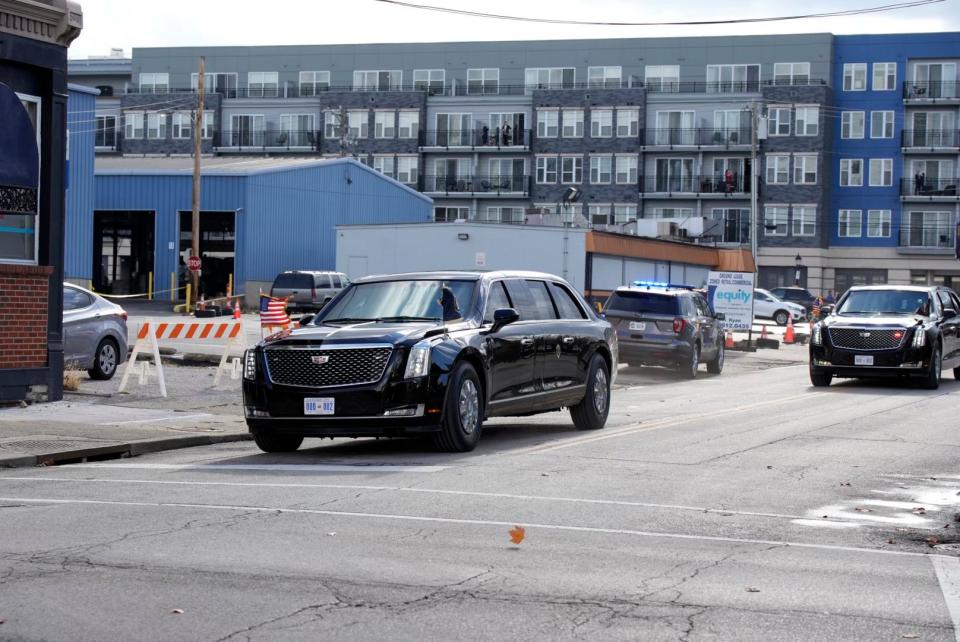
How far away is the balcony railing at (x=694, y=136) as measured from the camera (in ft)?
261

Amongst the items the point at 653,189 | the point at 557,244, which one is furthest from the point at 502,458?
the point at 653,189

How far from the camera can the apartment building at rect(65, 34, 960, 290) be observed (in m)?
79.2

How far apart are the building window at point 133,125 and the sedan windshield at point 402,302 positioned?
77.0 meters

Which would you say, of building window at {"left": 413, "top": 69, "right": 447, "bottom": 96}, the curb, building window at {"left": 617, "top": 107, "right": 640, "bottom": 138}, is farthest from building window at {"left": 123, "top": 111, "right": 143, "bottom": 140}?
the curb

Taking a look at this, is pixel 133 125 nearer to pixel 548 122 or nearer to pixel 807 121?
pixel 548 122

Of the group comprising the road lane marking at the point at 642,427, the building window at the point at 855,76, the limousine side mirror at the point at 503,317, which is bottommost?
the road lane marking at the point at 642,427

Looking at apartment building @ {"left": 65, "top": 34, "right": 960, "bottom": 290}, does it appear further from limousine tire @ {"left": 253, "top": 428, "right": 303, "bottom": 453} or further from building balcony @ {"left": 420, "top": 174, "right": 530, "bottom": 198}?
limousine tire @ {"left": 253, "top": 428, "right": 303, "bottom": 453}

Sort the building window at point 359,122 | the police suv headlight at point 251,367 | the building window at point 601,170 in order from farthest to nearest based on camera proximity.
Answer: the building window at point 359,122 → the building window at point 601,170 → the police suv headlight at point 251,367

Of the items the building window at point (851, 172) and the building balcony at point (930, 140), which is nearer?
the building balcony at point (930, 140)

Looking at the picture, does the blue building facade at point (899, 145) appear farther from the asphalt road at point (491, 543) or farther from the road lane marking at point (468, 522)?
the road lane marking at point (468, 522)

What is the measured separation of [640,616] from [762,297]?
58.9m

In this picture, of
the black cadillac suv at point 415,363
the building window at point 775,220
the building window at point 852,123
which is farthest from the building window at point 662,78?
the black cadillac suv at point 415,363

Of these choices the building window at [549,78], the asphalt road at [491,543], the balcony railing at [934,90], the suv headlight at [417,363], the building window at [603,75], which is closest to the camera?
the asphalt road at [491,543]

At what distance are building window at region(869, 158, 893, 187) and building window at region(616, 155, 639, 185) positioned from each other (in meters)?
13.2
